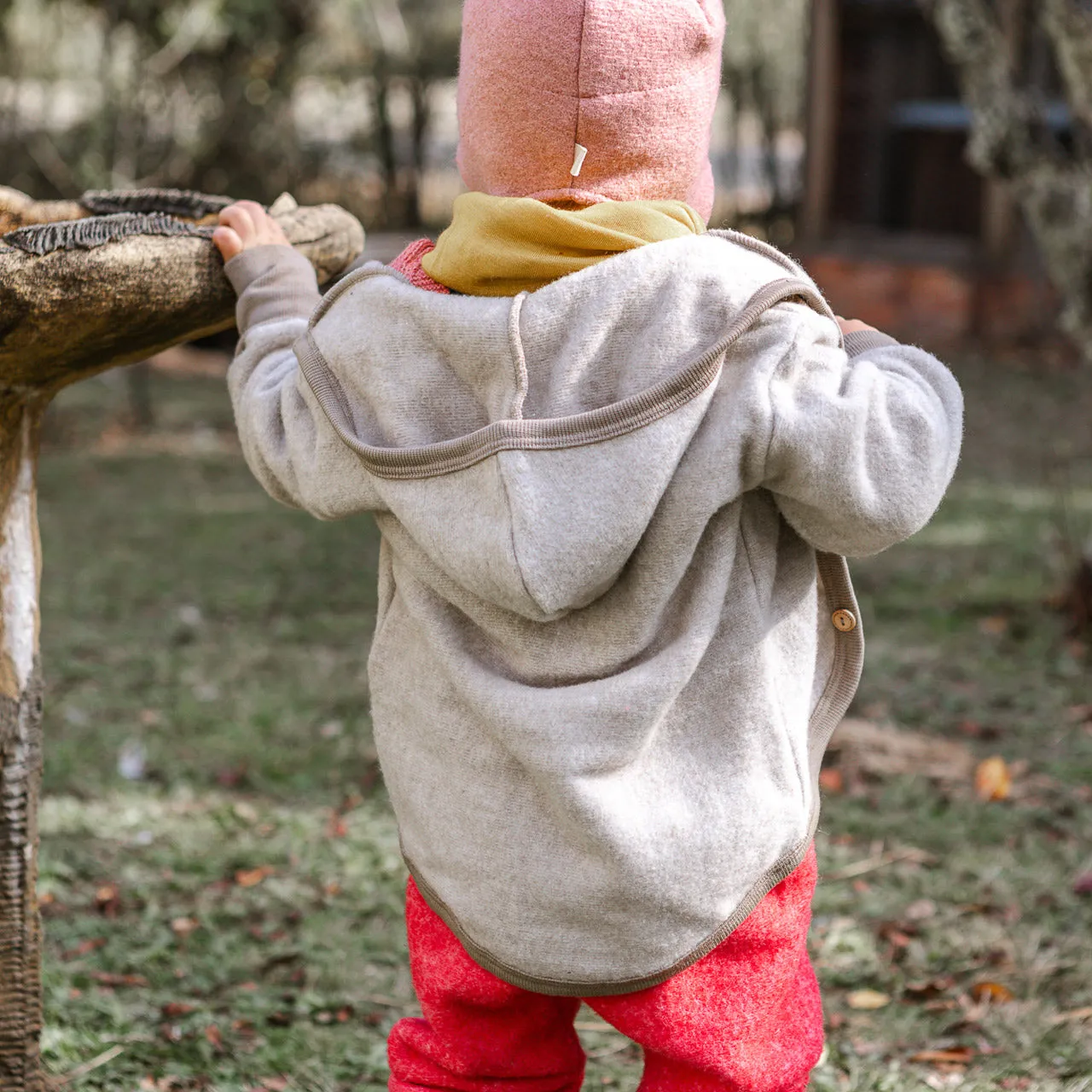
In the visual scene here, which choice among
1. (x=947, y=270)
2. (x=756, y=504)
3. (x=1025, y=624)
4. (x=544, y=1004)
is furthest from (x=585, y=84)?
(x=947, y=270)

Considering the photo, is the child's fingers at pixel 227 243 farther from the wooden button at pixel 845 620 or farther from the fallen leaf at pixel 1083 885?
the fallen leaf at pixel 1083 885

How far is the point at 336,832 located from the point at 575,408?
224cm

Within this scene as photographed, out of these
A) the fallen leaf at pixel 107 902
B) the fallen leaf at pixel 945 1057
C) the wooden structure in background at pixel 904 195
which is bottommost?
the fallen leaf at pixel 107 902

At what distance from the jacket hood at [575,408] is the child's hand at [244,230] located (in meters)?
0.52

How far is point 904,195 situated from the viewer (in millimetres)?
10898

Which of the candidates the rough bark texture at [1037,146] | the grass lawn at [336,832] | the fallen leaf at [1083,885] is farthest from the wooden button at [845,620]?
the rough bark texture at [1037,146]

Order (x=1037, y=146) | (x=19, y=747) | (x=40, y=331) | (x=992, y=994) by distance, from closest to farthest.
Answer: (x=40, y=331) → (x=19, y=747) → (x=992, y=994) → (x=1037, y=146)

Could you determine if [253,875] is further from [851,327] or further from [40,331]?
[851,327]

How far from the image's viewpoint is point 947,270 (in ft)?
32.4

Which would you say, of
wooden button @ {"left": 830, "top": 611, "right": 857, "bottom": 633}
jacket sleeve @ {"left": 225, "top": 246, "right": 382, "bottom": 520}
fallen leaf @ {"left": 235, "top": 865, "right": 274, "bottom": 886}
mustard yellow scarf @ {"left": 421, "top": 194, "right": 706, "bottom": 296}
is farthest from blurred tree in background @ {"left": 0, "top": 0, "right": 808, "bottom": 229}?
wooden button @ {"left": 830, "top": 611, "right": 857, "bottom": 633}

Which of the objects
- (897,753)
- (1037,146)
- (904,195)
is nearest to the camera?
(897,753)

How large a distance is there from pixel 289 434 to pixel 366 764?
232 cm

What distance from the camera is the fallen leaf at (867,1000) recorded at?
2848mm

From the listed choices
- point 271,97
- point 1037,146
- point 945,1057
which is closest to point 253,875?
point 945,1057
